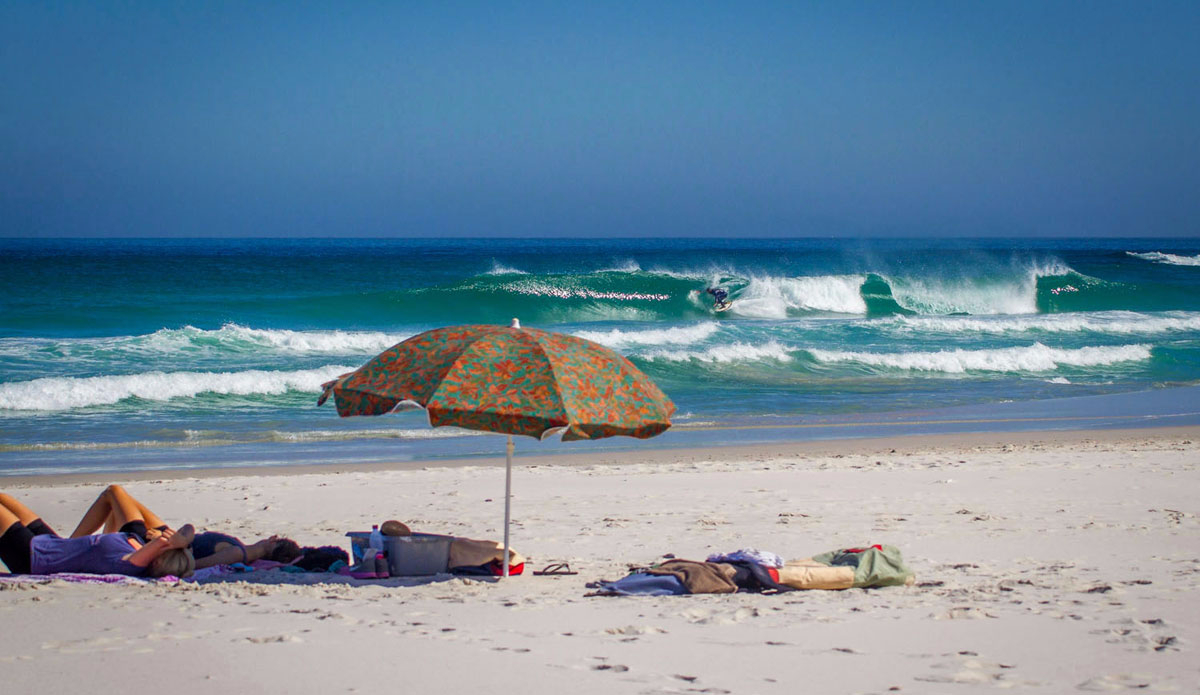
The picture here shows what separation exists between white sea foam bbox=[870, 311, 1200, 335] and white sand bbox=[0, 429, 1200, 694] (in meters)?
19.3

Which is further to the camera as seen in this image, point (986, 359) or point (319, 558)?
point (986, 359)

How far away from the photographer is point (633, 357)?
1986 cm

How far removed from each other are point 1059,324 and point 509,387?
1032 inches

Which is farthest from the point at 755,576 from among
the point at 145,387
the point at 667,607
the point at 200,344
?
the point at 200,344

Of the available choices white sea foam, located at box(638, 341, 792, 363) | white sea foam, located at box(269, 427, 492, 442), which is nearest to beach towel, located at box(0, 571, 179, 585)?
white sea foam, located at box(269, 427, 492, 442)

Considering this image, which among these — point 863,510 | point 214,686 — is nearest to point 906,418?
point 863,510

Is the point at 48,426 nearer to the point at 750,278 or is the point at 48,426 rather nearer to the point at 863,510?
the point at 863,510

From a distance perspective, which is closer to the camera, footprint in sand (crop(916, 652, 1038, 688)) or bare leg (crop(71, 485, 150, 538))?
footprint in sand (crop(916, 652, 1038, 688))

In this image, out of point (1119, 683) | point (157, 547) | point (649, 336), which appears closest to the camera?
point (1119, 683)

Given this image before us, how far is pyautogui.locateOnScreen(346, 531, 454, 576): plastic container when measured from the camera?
5762 millimetres

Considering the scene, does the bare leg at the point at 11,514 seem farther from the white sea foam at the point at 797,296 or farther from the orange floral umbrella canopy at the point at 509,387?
the white sea foam at the point at 797,296

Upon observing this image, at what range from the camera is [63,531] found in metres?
7.38

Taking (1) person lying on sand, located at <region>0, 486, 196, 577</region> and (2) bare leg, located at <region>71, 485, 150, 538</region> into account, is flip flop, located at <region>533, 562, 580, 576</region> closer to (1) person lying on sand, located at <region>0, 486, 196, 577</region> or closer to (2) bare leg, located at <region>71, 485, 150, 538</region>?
(1) person lying on sand, located at <region>0, 486, 196, 577</region>

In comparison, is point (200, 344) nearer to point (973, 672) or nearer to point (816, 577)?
point (816, 577)
